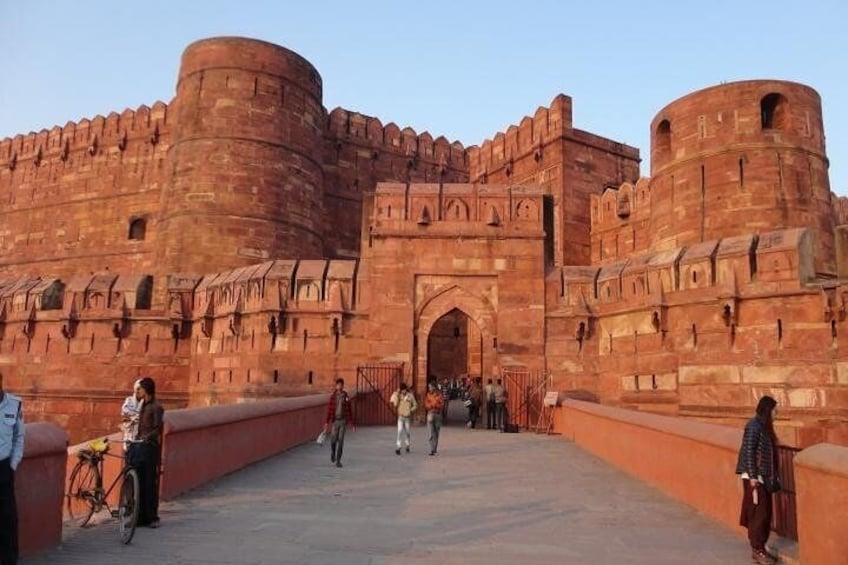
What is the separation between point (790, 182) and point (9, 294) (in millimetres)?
21742

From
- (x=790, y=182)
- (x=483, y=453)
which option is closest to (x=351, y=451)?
(x=483, y=453)

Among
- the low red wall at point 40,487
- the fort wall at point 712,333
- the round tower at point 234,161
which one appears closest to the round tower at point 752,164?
the fort wall at point 712,333

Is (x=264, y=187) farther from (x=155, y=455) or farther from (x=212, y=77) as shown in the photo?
(x=155, y=455)

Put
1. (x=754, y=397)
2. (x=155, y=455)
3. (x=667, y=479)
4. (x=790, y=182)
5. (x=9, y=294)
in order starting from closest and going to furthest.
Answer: (x=155, y=455)
(x=667, y=479)
(x=754, y=397)
(x=790, y=182)
(x=9, y=294)

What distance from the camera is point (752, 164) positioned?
18.0 m

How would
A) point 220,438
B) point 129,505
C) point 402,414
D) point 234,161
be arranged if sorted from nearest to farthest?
point 129,505 < point 220,438 < point 402,414 < point 234,161

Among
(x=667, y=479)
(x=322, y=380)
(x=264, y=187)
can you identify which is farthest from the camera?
(x=264, y=187)

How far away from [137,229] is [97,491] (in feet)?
83.4

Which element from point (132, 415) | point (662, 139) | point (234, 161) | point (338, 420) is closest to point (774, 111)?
point (662, 139)

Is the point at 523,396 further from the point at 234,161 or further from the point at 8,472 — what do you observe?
the point at 234,161

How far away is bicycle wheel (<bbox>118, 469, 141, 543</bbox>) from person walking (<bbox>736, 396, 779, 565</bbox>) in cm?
402

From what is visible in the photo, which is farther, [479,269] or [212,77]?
[212,77]

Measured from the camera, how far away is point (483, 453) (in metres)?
10.0

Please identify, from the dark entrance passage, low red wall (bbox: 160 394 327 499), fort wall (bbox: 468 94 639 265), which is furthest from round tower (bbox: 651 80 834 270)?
low red wall (bbox: 160 394 327 499)
